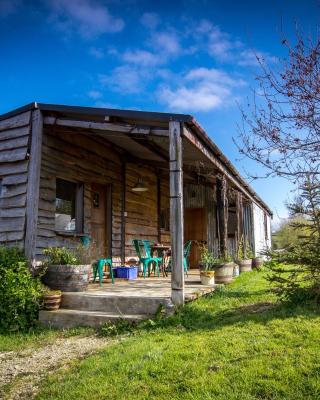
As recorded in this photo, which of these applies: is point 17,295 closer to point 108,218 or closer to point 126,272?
point 126,272

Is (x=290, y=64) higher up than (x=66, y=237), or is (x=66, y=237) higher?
(x=290, y=64)

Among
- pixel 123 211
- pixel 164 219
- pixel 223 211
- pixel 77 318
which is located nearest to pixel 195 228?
pixel 164 219

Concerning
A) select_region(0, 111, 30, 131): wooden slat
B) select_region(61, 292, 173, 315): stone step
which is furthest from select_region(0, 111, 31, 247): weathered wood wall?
select_region(61, 292, 173, 315): stone step

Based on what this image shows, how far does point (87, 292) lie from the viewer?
6090 millimetres

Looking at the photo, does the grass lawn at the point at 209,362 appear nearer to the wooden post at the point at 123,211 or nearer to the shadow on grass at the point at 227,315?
the shadow on grass at the point at 227,315

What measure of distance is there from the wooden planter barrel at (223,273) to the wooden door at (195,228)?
6565mm

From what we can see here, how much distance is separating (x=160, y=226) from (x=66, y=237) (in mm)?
5153

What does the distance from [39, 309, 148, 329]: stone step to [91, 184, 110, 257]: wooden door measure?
124 inches

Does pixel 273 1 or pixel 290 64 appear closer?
pixel 290 64

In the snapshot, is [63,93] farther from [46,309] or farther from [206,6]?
[46,309]

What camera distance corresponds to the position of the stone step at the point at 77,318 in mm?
5211

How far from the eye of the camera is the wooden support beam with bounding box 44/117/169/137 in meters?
6.09

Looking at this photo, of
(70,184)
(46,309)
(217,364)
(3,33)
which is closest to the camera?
(217,364)

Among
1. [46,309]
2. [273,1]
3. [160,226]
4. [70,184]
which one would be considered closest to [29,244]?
[46,309]
